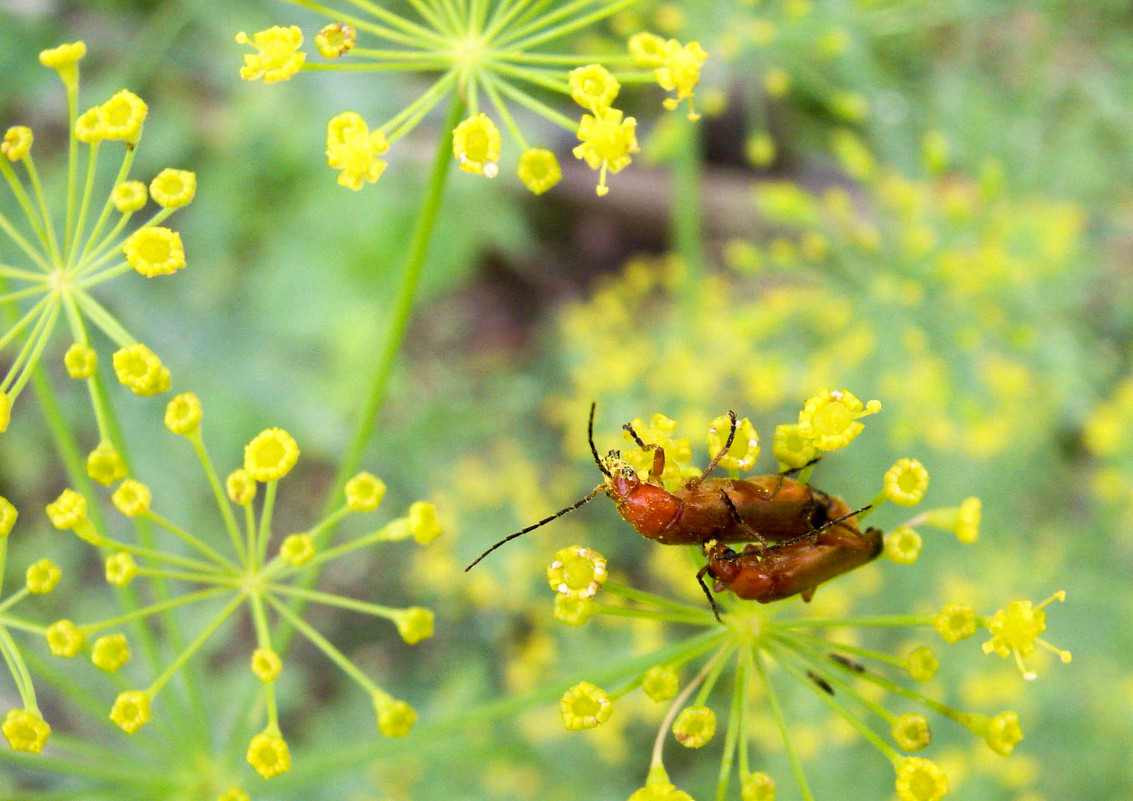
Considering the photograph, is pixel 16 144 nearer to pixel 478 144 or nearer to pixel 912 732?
pixel 478 144

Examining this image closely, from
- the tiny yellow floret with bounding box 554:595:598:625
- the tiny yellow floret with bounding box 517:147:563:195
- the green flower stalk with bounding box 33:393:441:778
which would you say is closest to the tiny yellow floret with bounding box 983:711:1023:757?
the tiny yellow floret with bounding box 554:595:598:625

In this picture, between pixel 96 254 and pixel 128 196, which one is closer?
pixel 128 196

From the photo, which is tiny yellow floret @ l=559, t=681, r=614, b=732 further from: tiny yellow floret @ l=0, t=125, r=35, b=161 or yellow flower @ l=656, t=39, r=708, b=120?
tiny yellow floret @ l=0, t=125, r=35, b=161

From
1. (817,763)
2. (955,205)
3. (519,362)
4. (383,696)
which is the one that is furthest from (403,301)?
(519,362)

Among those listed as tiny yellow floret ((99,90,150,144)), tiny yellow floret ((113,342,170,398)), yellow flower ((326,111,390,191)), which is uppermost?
tiny yellow floret ((99,90,150,144))

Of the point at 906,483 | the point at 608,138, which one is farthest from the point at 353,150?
the point at 906,483

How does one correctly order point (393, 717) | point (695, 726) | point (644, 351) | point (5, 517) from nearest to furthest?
point (5, 517) < point (695, 726) < point (393, 717) < point (644, 351)
